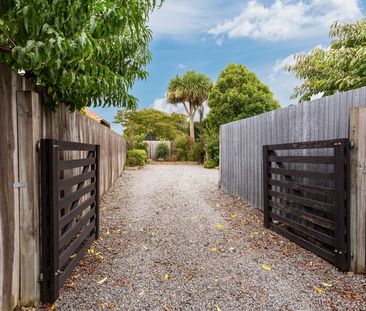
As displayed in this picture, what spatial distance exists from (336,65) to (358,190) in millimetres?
6244

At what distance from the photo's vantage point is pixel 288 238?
3.86 m

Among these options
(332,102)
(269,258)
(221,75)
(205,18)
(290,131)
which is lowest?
(269,258)

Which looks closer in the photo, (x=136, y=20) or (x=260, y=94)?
(x=136, y=20)

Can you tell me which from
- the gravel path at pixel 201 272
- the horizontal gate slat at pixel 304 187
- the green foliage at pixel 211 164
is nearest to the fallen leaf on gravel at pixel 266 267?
the gravel path at pixel 201 272

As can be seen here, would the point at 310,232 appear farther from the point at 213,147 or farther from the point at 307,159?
the point at 213,147

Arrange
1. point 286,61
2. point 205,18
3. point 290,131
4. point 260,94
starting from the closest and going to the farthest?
1. point 290,131
2. point 205,18
3. point 286,61
4. point 260,94

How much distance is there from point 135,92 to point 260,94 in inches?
538

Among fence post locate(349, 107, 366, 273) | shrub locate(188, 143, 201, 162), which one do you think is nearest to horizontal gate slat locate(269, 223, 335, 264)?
fence post locate(349, 107, 366, 273)

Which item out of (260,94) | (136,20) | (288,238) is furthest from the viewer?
(260,94)

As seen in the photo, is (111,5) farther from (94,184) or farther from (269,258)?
(269,258)

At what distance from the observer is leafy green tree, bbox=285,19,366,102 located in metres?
6.78

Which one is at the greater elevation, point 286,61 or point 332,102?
point 286,61

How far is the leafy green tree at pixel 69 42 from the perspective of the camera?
1.69 m

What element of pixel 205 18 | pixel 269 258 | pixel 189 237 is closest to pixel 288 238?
pixel 269 258
